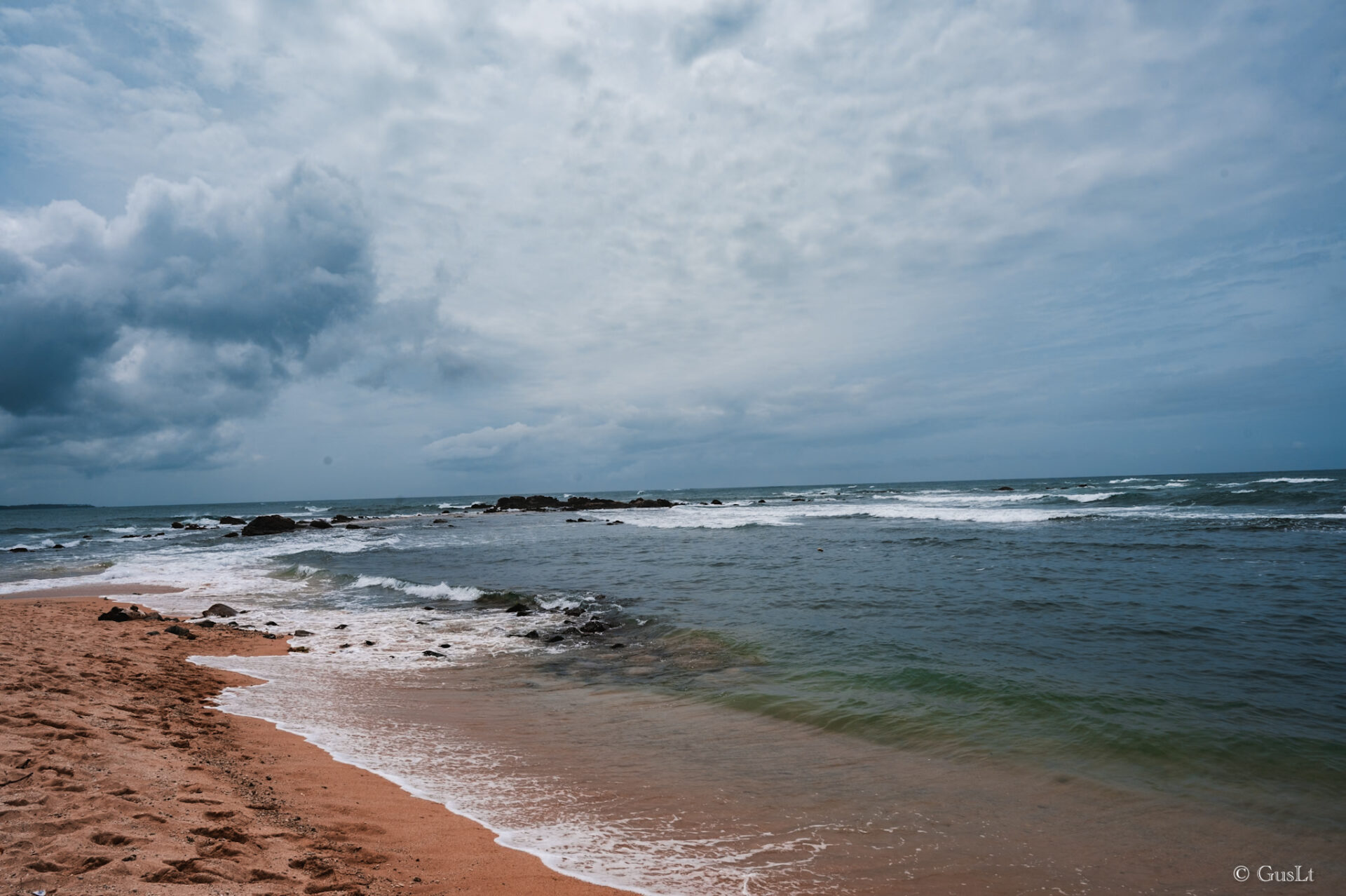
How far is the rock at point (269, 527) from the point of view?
40.7m

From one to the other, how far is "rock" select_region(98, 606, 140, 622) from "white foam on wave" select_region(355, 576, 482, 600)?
5797 millimetres

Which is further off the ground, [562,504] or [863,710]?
[562,504]

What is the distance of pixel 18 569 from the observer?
2516cm

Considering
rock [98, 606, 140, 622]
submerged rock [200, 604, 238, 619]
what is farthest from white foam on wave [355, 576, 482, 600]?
rock [98, 606, 140, 622]

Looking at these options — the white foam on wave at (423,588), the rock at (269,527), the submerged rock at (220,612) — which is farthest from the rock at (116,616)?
the rock at (269,527)

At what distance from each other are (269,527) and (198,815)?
44161 millimetres

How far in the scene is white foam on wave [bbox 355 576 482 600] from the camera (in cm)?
1680

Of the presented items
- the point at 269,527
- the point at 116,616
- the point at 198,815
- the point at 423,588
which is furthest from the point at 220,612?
the point at 269,527

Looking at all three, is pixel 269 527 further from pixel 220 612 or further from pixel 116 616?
pixel 116 616

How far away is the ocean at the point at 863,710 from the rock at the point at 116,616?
6.75 ft

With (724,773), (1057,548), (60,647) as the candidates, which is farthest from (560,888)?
(1057,548)

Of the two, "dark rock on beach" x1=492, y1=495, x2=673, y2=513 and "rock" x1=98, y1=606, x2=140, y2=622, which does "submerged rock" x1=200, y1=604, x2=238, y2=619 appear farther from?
"dark rock on beach" x1=492, y1=495, x2=673, y2=513

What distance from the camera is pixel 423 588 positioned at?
59.0 ft

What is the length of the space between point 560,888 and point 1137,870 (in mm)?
3542
